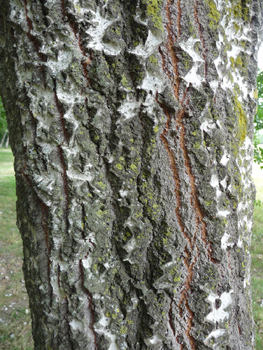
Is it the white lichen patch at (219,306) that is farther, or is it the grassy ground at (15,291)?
the grassy ground at (15,291)

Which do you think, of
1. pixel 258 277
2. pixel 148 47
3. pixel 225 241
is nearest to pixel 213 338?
pixel 225 241

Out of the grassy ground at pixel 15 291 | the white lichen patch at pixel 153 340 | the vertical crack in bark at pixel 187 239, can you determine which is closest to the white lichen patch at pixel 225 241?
the vertical crack in bark at pixel 187 239

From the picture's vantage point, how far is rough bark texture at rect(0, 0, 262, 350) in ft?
3.56

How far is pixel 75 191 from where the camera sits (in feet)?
3.66

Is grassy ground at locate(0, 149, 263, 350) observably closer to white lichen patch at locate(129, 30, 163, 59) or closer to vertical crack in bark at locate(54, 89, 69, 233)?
vertical crack in bark at locate(54, 89, 69, 233)

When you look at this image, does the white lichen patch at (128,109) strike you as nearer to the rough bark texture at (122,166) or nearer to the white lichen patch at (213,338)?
the rough bark texture at (122,166)

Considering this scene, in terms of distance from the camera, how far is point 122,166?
1139mm

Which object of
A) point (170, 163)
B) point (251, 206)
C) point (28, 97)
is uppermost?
point (28, 97)

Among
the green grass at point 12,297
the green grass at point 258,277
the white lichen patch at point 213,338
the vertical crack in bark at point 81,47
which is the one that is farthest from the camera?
the green grass at point 258,277

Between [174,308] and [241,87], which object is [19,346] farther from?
[241,87]

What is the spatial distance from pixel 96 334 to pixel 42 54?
1162mm

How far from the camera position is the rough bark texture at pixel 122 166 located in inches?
42.8

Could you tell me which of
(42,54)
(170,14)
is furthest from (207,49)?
(42,54)

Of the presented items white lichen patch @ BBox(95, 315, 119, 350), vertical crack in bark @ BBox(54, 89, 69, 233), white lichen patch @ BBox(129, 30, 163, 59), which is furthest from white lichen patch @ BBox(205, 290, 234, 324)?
white lichen patch @ BBox(129, 30, 163, 59)
